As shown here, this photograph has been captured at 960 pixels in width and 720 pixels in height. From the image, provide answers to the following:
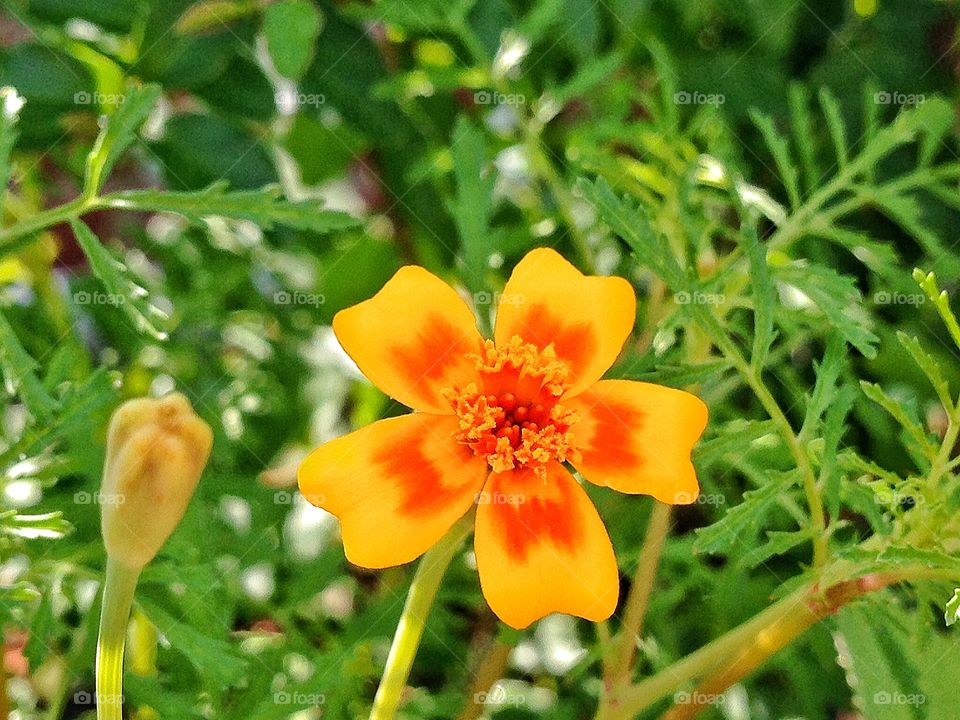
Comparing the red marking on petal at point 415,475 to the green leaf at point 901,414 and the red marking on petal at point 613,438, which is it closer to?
the red marking on petal at point 613,438

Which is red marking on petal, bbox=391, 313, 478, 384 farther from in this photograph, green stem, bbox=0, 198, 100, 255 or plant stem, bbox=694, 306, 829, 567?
green stem, bbox=0, 198, 100, 255

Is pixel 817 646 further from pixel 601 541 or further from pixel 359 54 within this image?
pixel 359 54

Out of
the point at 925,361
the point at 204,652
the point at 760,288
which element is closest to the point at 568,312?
the point at 760,288

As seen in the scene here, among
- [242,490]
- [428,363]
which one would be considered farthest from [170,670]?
[428,363]

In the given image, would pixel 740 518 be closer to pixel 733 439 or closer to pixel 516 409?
pixel 733 439

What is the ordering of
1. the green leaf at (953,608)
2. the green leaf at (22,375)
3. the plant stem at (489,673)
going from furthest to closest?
the plant stem at (489,673), the green leaf at (22,375), the green leaf at (953,608)

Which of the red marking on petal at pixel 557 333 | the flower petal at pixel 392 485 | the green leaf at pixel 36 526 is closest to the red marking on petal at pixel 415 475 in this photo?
the flower petal at pixel 392 485
